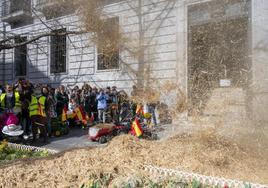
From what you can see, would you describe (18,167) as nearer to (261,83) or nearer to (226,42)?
(261,83)

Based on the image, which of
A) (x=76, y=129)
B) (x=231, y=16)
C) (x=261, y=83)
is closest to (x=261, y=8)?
(x=231, y=16)

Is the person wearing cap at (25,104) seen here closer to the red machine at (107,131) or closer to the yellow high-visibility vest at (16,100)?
the yellow high-visibility vest at (16,100)

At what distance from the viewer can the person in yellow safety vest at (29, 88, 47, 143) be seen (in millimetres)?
11273

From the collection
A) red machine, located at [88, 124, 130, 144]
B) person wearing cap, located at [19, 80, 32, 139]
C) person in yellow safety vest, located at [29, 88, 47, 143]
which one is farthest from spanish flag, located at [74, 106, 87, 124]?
red machine, located at [88, 124, 130, 144]

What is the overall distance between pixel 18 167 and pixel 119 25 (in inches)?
244

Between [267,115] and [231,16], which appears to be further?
[231,16]

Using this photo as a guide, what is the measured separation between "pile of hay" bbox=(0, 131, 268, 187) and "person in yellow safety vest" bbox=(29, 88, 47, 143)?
17.4ft

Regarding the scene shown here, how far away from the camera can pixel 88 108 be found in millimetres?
15094

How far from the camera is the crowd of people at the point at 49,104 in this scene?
11281 mm

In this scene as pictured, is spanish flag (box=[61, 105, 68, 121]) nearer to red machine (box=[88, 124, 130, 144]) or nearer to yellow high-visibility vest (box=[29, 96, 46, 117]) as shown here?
yellow high-visibility vest (box=[29, 96, 46, 117])

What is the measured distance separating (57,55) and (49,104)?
9441mm

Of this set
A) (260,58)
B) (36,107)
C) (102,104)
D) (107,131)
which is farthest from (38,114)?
(260,58)

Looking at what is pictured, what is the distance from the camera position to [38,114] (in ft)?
37.2

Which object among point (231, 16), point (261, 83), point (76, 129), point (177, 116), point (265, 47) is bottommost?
point (76, 129)
